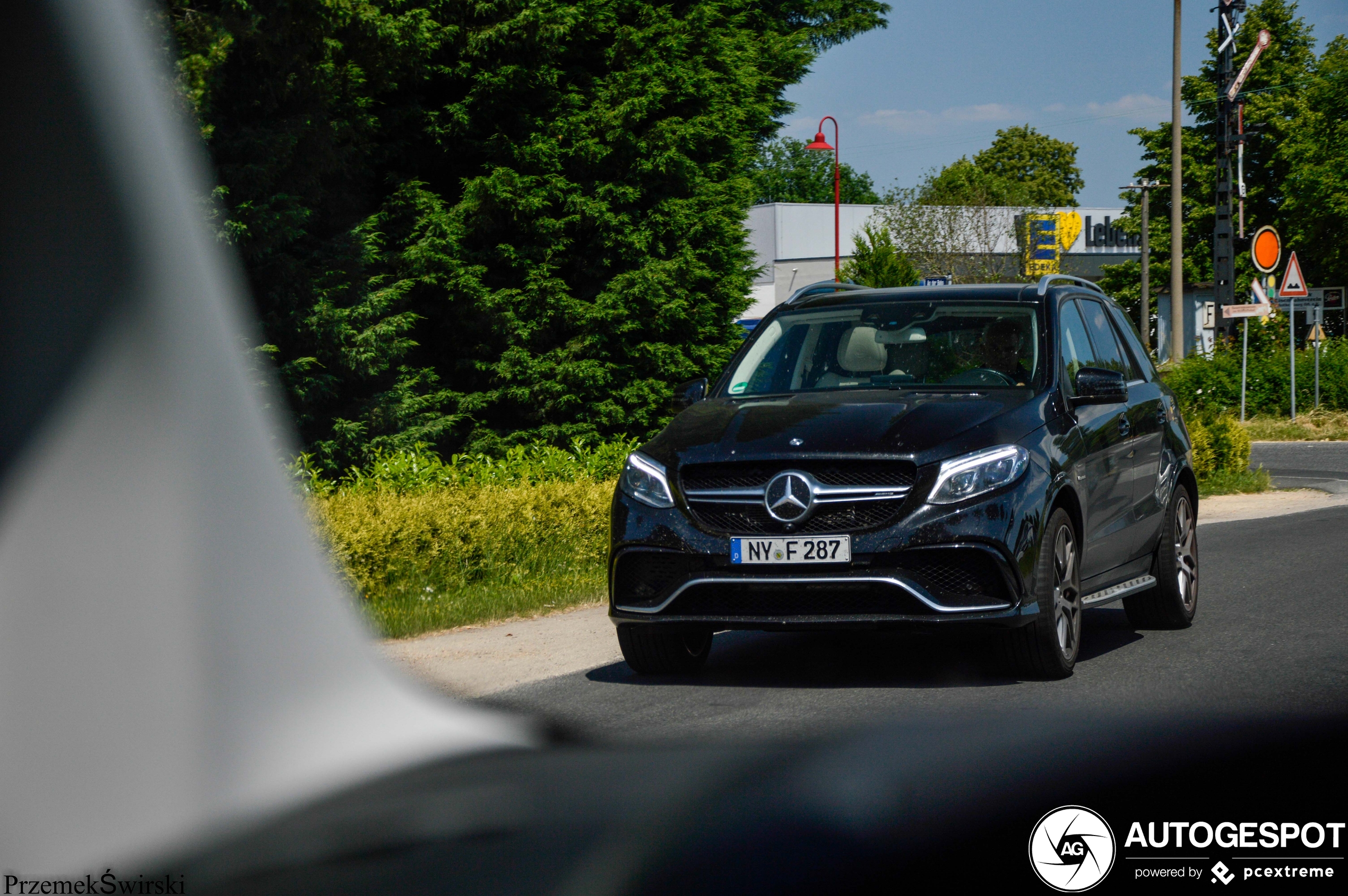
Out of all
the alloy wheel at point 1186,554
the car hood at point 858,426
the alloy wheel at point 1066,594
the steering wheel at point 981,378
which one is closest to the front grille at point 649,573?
the car hood at point 858,426

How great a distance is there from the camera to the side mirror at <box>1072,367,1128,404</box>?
7207 millimetres

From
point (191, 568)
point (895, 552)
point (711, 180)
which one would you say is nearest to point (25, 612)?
point (191, 568)

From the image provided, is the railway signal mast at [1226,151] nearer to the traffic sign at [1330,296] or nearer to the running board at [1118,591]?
the traffic sign at [1330,296]

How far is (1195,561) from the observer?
8.80 metres

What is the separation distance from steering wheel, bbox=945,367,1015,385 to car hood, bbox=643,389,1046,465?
0.49ft

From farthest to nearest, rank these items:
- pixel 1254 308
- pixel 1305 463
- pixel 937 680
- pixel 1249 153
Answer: pixel 1249 153 < pixel 1254 308 < pixel 1305 463 < pixel 937 680

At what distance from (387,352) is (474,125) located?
3563 millimetres

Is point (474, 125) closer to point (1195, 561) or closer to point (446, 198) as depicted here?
point (446, 198)

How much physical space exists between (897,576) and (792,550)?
1.44 feet

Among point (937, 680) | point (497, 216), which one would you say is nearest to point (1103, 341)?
point (937, 680)

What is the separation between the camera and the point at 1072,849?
1918 millimetres

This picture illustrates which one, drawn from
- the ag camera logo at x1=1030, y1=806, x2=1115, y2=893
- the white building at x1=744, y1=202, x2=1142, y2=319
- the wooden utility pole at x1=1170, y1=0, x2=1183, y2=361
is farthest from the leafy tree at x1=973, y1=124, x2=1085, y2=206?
the ag camera logo at x1=1030, y1=806, x2=1115, y2=893

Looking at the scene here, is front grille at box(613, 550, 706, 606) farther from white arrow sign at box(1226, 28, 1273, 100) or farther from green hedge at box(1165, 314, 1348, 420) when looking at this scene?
white arrow sign at box(1226, 28, 1273, 100)

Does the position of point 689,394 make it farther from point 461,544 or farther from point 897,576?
point 461,544
